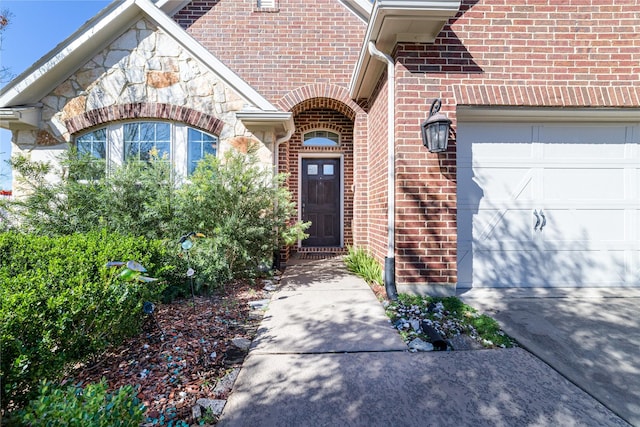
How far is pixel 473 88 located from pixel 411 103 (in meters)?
0.80

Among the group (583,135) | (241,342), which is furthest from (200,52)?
(583,135)

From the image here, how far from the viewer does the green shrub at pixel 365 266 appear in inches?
164

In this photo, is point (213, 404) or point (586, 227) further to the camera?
point (586, 227)

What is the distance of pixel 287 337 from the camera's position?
2.66m

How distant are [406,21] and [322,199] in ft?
14.2

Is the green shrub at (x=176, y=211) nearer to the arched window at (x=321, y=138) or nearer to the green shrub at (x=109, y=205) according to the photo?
the green shrub at (x=109, y=205)

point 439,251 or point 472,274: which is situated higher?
point 439,251

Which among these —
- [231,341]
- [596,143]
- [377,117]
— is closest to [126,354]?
[231,341]

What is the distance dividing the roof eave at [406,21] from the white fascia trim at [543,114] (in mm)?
1006

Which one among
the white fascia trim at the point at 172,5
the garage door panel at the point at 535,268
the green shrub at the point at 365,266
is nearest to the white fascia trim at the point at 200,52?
the white fascia trim at the point at 172,5

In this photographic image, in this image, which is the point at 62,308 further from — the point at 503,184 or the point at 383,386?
the point at 503,184

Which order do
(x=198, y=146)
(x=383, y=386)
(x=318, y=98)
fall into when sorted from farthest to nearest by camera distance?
(x=318, y=98), (x=198, y=146), (x=383, y=386)

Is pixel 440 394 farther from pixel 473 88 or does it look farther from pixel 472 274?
pixel 473 88

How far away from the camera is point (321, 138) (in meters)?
6.97
